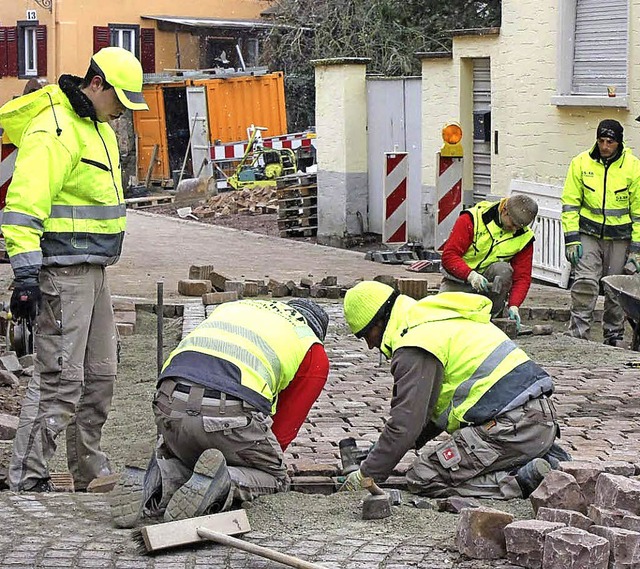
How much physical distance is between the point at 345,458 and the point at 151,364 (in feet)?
12.5

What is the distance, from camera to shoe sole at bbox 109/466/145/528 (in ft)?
16.9

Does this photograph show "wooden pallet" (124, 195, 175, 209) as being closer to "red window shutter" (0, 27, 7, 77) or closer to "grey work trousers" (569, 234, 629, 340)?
"red window shutter" (0, 27, 7, 77)

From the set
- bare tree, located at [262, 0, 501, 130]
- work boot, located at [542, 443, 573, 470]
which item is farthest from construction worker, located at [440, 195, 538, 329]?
bare tree, located at [262, 0, 501, 130]

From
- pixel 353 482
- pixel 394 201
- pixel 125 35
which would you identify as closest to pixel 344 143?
pixel 394 201

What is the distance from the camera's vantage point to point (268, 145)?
97.0 ft

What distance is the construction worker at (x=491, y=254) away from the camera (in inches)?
375

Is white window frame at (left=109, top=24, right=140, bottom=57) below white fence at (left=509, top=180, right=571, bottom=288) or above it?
above

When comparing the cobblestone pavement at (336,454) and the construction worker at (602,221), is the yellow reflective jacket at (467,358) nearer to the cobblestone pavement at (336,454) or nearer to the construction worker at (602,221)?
the cobblestone pavement at (336,454)

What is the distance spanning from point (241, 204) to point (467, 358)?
19.2 meters

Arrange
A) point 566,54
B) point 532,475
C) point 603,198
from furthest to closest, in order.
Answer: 1. point 566,54
2. point 603,198
3. point 532,475

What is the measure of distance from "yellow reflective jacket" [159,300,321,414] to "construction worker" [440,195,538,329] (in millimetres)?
4176

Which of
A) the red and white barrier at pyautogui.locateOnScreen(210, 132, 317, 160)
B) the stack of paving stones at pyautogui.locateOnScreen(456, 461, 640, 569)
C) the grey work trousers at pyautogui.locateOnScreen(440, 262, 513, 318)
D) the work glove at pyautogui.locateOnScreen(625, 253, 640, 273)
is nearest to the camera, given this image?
the stack of paving stones at pyautogui.locateOnScreen(456, 461, 640, 569)

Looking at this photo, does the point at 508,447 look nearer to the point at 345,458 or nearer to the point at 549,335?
the point at 345,458

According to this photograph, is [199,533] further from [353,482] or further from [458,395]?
[458,395]
